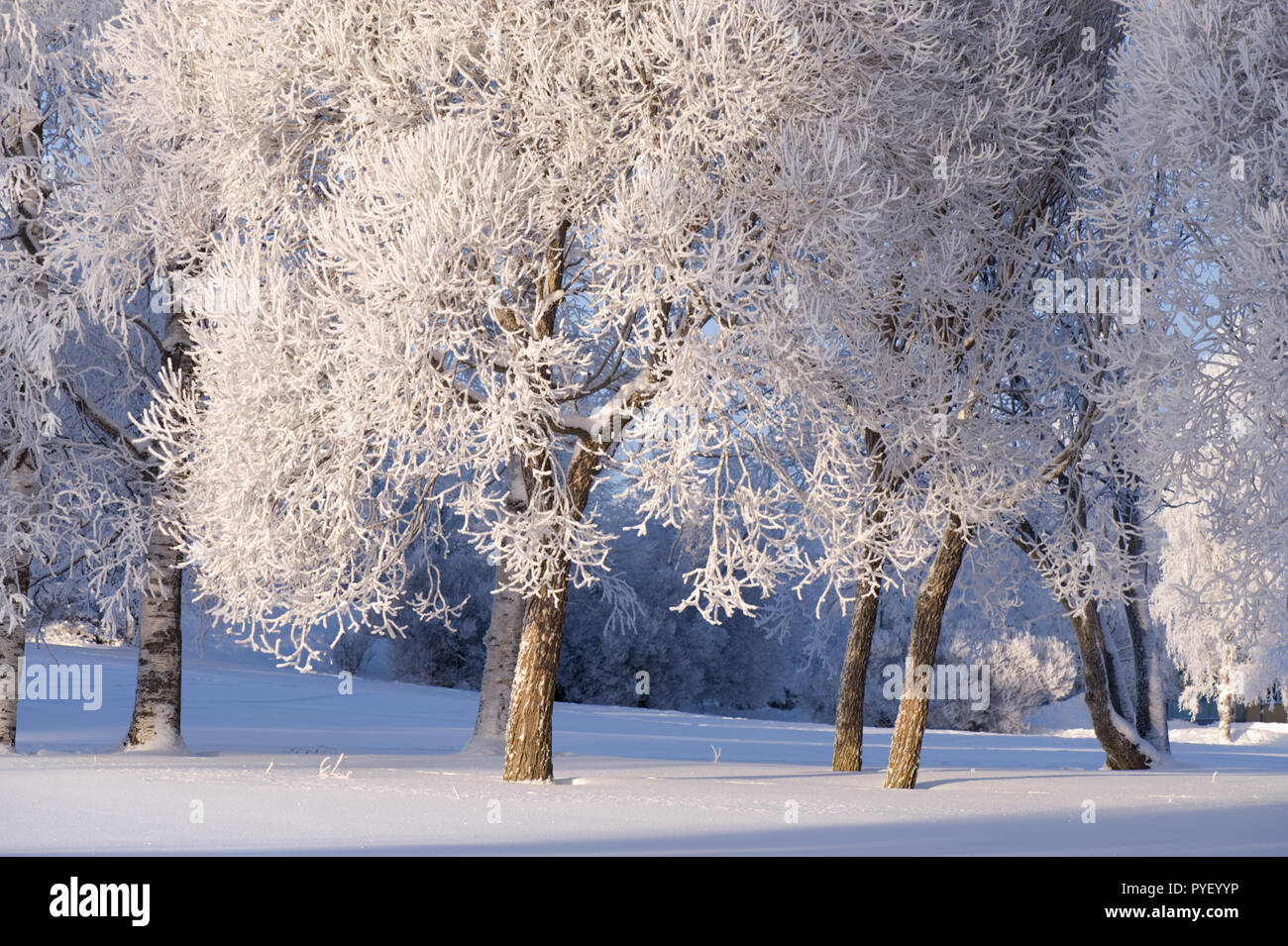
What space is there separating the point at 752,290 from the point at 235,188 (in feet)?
16.4

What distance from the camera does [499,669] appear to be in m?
16.8

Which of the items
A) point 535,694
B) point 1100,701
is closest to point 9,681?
point 535,694

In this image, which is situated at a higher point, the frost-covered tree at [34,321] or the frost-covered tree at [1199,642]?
the frost-covered tree at [34,321]

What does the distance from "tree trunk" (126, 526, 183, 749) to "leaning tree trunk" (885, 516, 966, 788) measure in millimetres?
7693

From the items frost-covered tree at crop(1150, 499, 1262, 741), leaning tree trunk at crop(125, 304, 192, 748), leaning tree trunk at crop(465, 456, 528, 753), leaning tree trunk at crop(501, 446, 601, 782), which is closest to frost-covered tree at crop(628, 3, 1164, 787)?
leaning tree trunk at crop(501, 446, 601, 782)

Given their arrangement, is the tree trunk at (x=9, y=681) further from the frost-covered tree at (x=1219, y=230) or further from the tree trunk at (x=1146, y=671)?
the tree trunk at (x=1146, y=671)

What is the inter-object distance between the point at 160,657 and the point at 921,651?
8149 mm

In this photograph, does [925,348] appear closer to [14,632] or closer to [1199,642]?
[14,632]

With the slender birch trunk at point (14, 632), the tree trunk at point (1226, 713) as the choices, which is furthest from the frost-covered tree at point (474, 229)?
the tree trunk at point (1226, 713)

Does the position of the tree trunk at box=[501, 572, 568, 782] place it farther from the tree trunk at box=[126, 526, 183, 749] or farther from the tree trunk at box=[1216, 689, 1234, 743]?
the tree trunk at box=[1216, 689, 1234, 743]

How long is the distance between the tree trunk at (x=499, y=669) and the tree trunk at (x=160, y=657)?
3.78 metres

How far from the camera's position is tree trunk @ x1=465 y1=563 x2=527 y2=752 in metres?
16.7

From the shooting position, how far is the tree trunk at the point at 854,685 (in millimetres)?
15117
